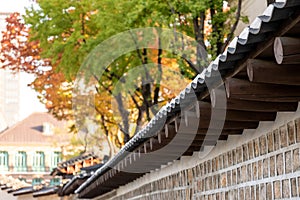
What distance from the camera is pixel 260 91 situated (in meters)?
5.91

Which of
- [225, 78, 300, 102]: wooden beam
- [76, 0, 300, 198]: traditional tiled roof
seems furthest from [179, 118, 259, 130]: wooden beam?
[225, 78, 300, 102]: wooden beam

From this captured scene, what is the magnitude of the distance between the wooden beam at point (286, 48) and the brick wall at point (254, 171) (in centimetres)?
145

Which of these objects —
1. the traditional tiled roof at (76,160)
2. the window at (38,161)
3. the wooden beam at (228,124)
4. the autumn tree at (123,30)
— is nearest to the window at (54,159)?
the window at (38,161)

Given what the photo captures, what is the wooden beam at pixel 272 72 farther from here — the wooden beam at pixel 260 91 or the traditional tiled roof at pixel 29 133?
the traditional tiled roof at pixel 29 133

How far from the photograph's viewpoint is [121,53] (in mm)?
22766

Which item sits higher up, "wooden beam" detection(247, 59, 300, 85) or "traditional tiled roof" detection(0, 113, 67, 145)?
"traditional tiled roof" detection(0, 113, 67, 145)

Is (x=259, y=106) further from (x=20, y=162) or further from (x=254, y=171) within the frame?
(x=20, y=162)

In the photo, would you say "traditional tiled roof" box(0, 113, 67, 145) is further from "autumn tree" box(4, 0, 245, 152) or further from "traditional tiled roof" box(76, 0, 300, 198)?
"traditional tiled roof" box(76, 0, 300, 198)

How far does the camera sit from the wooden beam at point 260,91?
5754 mm

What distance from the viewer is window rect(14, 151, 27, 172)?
8600cm

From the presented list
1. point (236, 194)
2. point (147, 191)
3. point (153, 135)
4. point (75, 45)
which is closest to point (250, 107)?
point (236, 194)

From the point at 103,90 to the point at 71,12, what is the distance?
4250mm

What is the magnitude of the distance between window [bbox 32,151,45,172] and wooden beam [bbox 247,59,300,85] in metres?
82.7

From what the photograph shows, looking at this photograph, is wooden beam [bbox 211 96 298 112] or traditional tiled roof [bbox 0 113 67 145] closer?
wooden beam [bbox 211 96 298 112]
